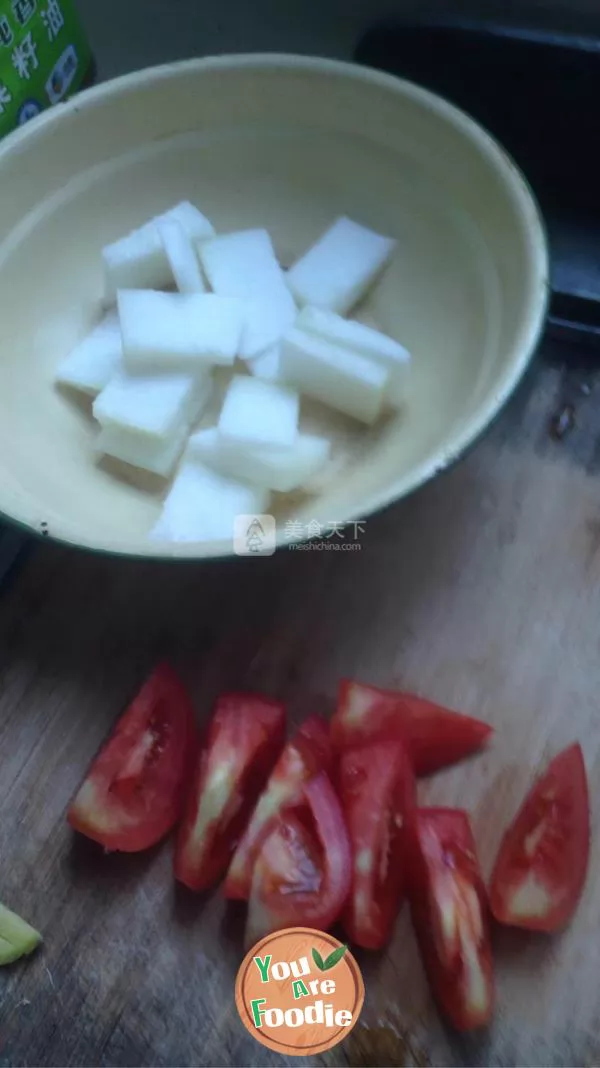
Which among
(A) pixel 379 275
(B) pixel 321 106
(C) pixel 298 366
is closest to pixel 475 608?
(C) pixel 298 366

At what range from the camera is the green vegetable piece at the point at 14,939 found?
0.85 m

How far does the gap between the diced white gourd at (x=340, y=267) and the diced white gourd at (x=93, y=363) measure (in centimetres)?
23

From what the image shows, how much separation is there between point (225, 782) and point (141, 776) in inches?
3.6

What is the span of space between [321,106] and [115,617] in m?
0.69

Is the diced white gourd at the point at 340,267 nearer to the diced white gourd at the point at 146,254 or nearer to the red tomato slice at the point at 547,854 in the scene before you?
the diced white gourd at the point at 146,254

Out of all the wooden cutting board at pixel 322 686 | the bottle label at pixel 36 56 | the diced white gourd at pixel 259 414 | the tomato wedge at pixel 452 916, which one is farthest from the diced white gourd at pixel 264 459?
the bottle label at pixel 36 56

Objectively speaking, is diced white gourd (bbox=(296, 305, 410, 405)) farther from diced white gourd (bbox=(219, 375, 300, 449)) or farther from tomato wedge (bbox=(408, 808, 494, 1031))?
tomato wedge (bbox=(408, 808, 494, 1031))

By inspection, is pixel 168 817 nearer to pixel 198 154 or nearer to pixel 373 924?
pixel 373 924

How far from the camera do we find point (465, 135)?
39.4 inches

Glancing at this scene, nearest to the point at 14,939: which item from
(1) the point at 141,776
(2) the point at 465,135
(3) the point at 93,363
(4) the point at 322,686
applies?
(1) the point at 141,776

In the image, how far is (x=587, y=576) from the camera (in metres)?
1.01

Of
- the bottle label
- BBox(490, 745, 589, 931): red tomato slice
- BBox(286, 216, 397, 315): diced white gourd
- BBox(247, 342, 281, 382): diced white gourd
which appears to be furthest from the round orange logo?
the bottle label

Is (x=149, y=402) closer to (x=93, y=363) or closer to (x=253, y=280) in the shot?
(x=93, y=363)

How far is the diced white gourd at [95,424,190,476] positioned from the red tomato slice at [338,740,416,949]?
397 millimetres
